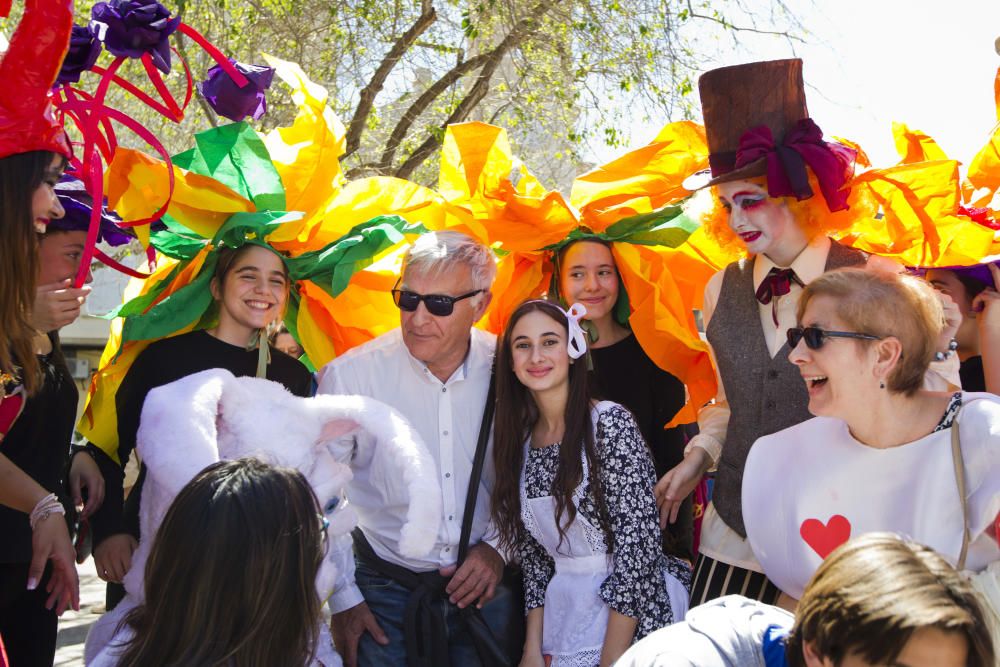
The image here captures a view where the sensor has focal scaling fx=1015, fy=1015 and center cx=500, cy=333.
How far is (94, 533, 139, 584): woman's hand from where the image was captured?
3143 millimetres

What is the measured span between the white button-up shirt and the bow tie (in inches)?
38.6

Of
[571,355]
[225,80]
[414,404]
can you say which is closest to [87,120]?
[225,80]

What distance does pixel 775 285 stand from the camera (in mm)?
3299

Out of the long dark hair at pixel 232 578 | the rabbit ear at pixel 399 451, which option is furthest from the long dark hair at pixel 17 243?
the rabbit ear at pixel 399 451

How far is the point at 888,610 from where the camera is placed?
1730 mm

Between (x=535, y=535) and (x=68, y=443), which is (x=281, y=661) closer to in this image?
(x=535, y=535)

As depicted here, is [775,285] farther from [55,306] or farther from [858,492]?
[55,306]

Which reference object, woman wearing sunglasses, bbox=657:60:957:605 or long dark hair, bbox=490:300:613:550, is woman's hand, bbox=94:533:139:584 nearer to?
long dark hair, bbox=490:300:613:550

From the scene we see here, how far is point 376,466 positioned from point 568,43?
497 centimetres

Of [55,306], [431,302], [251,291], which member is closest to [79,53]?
[55,306]

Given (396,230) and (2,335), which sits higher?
(396,230)

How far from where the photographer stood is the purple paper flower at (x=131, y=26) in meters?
3.02

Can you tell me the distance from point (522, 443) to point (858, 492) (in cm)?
111

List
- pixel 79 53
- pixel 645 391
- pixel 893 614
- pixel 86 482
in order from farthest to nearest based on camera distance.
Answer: pixel 645 391, pixel 86 482, pixel 79 53, pixel 893 614
